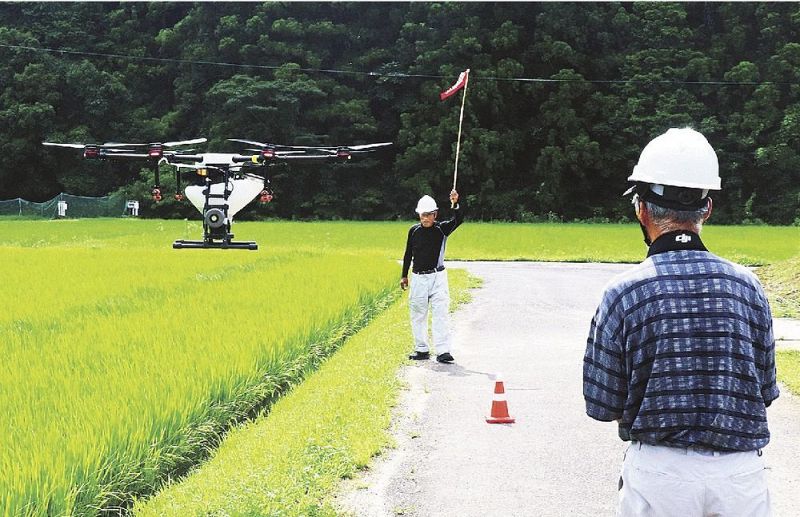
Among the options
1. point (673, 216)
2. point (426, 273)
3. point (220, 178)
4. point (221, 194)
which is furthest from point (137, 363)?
point (220, 178)

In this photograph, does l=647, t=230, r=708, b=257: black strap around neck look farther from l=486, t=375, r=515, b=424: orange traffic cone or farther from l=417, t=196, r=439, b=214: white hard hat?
l=417, t=196, r=439, b=214: white hard hat

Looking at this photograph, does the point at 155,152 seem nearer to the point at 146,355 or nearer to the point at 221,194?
the point at 221,194

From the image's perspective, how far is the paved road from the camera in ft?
17.4

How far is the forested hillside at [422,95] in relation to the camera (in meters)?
51.1

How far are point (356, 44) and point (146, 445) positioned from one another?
5740 cm

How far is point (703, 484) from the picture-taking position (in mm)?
2729

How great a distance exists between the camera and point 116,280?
15758 millimetres

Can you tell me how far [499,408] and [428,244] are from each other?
3.64m

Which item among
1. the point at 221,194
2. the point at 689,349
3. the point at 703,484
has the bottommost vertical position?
the point at 221,194

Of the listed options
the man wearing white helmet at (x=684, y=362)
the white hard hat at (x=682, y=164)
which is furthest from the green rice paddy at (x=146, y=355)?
the white hard hat at (x=682, y=164)

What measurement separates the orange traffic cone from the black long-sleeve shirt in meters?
3.46

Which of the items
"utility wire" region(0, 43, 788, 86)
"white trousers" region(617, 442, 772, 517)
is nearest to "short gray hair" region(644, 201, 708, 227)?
"white trousers" region(617, 442, 772, 517)

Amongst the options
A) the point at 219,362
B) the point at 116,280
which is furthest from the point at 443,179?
the point at 219,362

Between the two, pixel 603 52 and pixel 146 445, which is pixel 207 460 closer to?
pixel 146 445
